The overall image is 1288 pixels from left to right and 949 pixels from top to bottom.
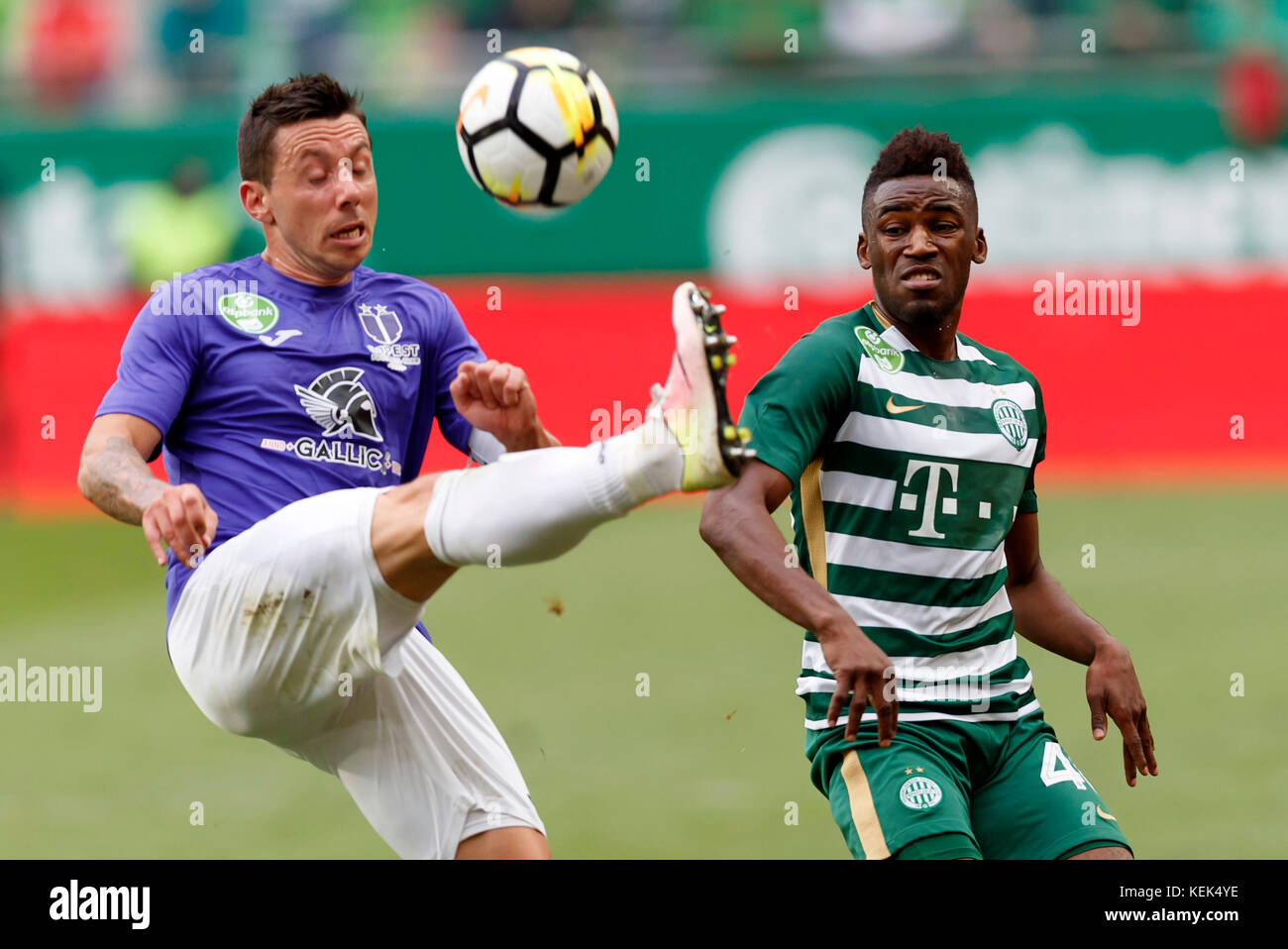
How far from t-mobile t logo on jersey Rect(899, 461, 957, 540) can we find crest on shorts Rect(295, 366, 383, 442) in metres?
1.52

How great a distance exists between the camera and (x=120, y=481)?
15.1 feet

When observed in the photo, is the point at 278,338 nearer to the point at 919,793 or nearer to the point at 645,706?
the point at 919,793

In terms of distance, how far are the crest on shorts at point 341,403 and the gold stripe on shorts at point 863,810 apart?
1.64 meters

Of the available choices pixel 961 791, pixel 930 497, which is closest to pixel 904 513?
pixel 930 497

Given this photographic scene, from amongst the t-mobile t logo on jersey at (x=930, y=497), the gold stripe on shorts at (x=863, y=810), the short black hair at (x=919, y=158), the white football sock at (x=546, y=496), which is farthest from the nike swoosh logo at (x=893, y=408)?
the gold stripe on shorts at (x=863, y=810)

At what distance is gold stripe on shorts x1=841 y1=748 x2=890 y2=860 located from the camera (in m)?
4.37

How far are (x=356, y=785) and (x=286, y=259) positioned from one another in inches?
60.6

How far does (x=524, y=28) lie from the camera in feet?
60.1

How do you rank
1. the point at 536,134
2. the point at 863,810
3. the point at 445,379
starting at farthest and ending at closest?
the point at 445,379 → the point at 536,134 → the point at 863,810

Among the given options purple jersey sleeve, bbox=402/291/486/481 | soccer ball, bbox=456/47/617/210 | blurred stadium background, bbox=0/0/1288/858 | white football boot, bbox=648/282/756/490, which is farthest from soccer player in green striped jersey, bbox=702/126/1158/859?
blurred stadium background, bbox=0/0/1288/858

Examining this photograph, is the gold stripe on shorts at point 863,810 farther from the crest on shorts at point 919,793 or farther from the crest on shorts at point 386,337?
the crest on shorts at point 386,337

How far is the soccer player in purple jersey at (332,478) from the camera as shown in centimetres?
441

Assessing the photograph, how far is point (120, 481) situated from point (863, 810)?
2050 millimetres
